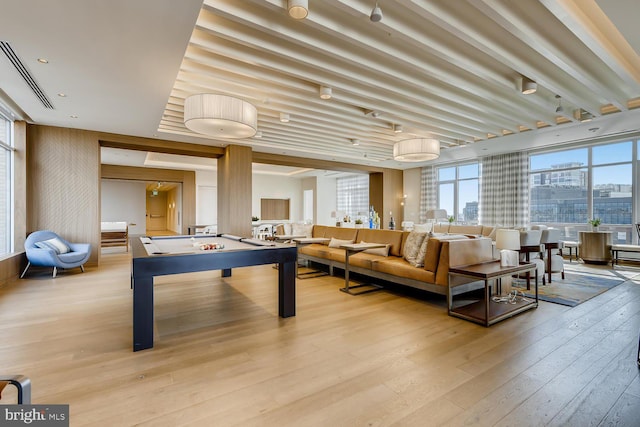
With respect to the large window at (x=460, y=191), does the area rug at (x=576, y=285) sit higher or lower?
lower

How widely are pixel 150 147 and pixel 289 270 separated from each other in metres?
5.44

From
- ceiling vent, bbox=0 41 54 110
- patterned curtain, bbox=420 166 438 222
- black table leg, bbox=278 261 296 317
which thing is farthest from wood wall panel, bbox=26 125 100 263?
patterned curtain, bbox=420 166 438 222

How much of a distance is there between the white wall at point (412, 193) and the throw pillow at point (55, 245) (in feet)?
33.4

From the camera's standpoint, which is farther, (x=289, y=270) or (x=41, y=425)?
(x=289, y=270)

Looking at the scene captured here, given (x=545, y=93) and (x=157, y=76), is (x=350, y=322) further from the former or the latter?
(x=545, y=93)

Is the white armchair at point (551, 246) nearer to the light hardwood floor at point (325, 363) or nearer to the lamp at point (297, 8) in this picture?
the light hardwood floor at point (325, 363)

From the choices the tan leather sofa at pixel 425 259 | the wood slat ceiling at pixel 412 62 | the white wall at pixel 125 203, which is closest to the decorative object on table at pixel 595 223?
the wood slat ceiling at pixel 412 62

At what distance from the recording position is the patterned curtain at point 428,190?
36.8ft

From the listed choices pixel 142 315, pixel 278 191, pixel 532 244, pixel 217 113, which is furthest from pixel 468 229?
pixel 278 191

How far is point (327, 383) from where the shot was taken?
7.16 ft

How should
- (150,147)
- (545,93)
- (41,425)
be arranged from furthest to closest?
(150,147)
(545,93)
(41,425)

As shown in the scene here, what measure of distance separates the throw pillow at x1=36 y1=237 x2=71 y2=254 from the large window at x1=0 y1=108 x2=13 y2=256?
0.70m

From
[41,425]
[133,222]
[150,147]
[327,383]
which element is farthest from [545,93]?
[133,222]

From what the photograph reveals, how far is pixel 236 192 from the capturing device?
7.54 m
